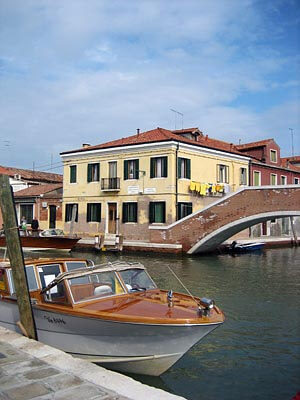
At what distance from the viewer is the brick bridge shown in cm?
1848

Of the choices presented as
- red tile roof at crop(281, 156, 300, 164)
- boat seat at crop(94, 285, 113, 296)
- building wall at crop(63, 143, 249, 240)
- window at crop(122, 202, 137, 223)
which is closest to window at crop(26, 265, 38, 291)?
boat seat at crop(94, 285, 113, 296)

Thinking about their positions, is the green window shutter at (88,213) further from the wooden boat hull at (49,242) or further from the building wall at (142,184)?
the wooden boat hull at (49,242)

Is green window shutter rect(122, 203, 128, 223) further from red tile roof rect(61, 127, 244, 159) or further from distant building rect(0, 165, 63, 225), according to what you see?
distant building rect(0, 165, 63, 225)

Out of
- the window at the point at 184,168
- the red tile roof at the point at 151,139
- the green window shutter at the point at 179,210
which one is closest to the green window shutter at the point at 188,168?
the window at the point at 184,168

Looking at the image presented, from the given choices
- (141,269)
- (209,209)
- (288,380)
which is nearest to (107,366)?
(141,269)

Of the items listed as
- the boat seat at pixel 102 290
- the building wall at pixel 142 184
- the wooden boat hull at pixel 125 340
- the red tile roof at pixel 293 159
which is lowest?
the wooden boat hull at pixel 125 340

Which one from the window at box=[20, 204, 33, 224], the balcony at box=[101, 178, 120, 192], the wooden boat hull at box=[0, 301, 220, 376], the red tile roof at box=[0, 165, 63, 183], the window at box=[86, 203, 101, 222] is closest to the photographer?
the wooden boat hull at box=[0, 301, 220, 376]

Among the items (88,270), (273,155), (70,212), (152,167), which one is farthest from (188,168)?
(88,270)

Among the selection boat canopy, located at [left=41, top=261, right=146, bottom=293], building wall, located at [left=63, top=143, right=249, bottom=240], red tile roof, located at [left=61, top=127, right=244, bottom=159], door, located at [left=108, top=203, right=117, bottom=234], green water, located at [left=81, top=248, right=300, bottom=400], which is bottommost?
green water, located at [left=81, top=248, right=300, bottom=400]

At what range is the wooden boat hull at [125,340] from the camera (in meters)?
5.30

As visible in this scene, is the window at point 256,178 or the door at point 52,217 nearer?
the window at point 256,178

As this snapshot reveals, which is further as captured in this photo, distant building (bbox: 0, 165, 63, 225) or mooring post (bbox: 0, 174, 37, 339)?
distant building (bbox: 0, 165, 63, 225)

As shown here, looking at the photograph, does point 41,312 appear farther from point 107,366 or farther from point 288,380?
point 288,380

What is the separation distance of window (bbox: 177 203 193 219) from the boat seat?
52.2ft
